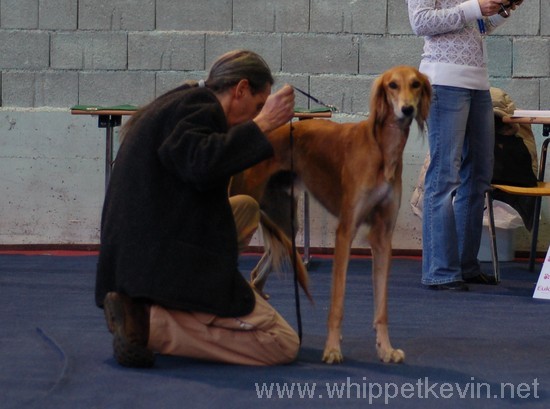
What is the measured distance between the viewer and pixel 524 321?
3.83m

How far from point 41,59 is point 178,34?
0.84 metres

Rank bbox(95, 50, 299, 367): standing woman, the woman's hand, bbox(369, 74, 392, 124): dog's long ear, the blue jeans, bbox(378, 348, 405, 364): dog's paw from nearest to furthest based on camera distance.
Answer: bbox(95, 50, 299, 367): standing woman → bbox(378, 348, 405, 364): dog's paw → bbox(369, 74, 392, 124): dog's long ear → the woman's hand → the blue jeans

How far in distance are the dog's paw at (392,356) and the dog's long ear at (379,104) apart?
72cm

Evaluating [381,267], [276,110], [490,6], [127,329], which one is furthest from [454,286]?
[127,329]

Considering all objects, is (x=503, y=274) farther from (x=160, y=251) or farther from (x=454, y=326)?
(x=160, y=251)

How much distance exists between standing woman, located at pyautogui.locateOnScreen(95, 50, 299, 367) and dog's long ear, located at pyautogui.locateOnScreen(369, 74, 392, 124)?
396 millimetres

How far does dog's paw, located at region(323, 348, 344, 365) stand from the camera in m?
2.99

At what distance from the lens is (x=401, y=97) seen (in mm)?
3109

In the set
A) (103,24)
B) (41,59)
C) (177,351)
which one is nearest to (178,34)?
(103,24)

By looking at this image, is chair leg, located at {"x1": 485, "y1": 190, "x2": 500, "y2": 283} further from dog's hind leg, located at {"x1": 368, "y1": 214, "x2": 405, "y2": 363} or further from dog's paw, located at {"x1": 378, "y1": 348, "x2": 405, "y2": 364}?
→ dog's paw, located at {"x1": 378, "y1": 348, "x2": 405, "y2": 364}

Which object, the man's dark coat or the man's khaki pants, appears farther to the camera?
the man's khaki pants

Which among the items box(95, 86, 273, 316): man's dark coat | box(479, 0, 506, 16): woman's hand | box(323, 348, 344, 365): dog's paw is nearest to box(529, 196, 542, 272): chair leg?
box(479, 0, 506, 16): woman's hand

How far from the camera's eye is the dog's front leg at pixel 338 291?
9.96ft

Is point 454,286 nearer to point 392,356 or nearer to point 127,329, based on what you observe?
point 392,356
